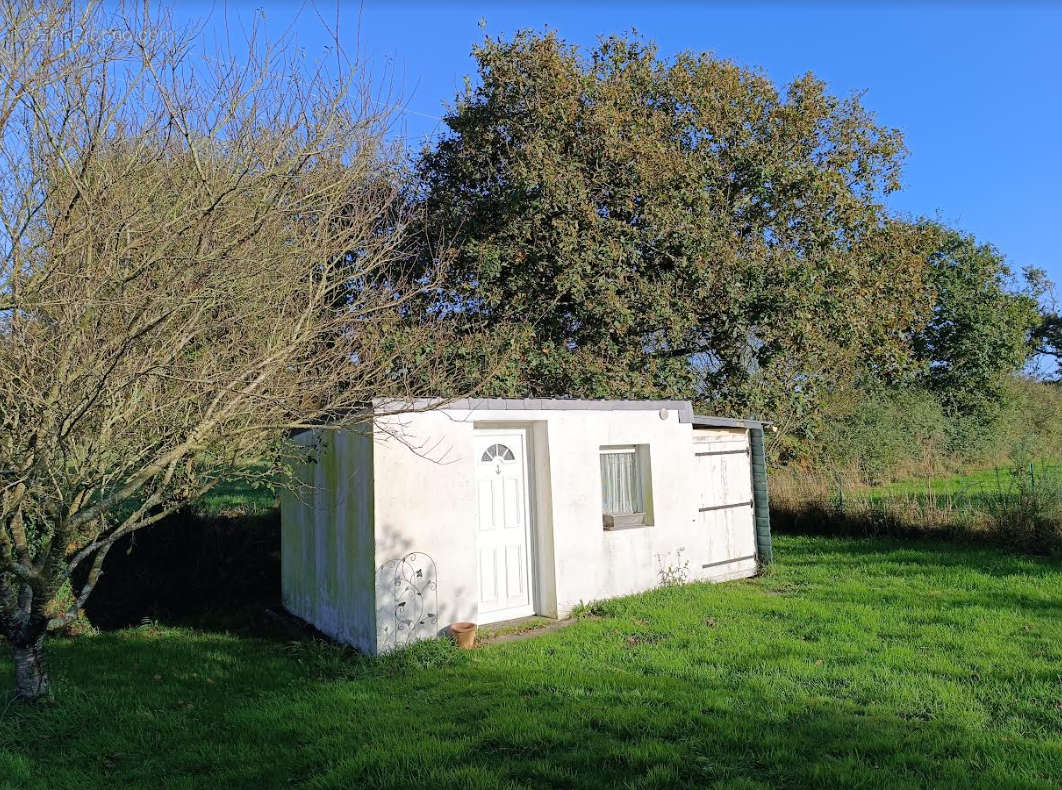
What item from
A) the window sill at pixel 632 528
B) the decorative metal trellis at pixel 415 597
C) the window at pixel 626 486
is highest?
the window at pixel 626 486

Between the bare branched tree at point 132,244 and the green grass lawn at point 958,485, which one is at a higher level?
the bare branched tree at point 132,244

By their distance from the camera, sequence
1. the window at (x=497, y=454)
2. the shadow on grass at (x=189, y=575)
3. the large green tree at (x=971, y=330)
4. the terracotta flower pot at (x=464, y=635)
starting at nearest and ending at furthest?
the terracotta flower pot at (x=464, y=635) → the window at (x=497, y=454) → the shadow on grass at (x=189, y=575) → the large green tree at (x=971, y=330)

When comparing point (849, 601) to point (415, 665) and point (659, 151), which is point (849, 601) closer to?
point (415, 665)

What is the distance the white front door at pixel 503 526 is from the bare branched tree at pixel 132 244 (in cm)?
200

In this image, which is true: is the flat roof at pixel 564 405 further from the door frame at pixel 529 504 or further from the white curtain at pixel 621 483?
the white curtain at pixel 621 483

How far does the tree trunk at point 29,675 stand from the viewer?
595 centimetres

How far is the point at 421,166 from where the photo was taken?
1491cm

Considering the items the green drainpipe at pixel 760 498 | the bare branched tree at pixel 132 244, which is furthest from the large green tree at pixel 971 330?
the bare branched tree at pixel 132 244

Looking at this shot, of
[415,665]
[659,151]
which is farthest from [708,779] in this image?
[659,151]

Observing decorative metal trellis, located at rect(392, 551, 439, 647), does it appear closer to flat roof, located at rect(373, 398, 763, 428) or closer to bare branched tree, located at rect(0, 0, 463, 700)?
flat roof, located at rect(373, 398, 763, 428)

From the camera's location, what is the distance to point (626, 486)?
9.12 meters

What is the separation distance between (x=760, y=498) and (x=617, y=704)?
628cm

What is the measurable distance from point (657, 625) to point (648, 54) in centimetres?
1226

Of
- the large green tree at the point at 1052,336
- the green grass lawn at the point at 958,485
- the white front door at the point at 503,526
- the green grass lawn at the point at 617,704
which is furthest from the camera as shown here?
the large green tree at the point at 1052,336
